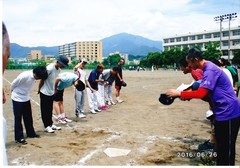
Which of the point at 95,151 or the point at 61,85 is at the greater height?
the point at 61,85

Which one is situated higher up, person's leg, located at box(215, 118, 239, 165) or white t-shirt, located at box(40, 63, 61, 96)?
white t-shirt, located at box(40, 63, 61, 96)

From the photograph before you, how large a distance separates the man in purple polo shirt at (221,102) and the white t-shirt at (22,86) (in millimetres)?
3337

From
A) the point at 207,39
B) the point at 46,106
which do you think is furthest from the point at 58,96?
the point at 207,39

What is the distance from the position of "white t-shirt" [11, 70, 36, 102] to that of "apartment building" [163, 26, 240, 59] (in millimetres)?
61400

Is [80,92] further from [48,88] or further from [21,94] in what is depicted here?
[21,94]

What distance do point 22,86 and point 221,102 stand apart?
3.97m

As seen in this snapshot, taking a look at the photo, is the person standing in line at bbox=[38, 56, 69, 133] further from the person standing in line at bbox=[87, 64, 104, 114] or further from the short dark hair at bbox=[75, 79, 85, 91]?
the person standing in line at bbox=[87, 64, 104, 114]

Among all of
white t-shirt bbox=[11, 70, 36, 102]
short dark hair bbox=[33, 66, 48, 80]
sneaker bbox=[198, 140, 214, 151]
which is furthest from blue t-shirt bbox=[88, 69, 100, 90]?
sneaker bbox=[198, 140, 214, 151]

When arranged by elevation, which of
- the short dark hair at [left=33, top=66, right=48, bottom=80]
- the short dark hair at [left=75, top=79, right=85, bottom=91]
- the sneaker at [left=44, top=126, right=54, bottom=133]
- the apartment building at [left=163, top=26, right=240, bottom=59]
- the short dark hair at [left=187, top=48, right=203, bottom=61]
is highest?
the apartment building at [left=163, top=26, right=240, bottom=59]

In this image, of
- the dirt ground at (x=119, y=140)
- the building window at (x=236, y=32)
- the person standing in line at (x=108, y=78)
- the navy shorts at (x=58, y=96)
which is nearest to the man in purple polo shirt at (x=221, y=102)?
the dirt ground at (x=119, y=140)

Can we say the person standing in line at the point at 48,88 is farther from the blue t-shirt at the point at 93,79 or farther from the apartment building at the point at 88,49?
the apartment building at the point at 88,49

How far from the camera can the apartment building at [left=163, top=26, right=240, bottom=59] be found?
74.4m

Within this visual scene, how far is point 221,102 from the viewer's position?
11.5 ft

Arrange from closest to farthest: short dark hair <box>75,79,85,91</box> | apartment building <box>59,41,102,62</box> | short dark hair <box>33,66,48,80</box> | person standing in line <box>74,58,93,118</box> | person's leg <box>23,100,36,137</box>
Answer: short dark hair <box>33,66,48,80</box> < person's leg <box>23,100,36,137</box> < short dark hair <box>75,79,85,91</box> < person standing in line <box>74,58,93,118</box> < apartment building <box>59,41,102,62</box>
